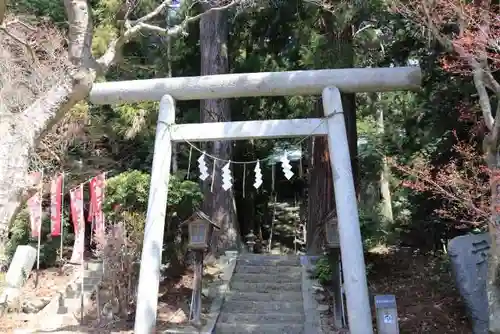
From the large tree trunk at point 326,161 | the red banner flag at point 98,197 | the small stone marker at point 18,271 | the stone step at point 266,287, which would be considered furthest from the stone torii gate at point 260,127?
the small stone marker at point 18,271

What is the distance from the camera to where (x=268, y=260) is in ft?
35.4

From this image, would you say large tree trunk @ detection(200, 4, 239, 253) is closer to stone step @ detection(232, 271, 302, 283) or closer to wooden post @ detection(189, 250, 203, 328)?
stone step @ detection(232, 271, 302, 283)

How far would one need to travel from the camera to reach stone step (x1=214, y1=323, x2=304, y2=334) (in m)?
7.97

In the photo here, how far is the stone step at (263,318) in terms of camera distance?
832 centimetres

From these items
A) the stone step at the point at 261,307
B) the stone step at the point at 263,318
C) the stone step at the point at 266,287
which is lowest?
the stone step at the point at 263,318

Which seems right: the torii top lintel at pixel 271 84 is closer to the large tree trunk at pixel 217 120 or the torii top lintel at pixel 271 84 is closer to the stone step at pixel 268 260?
the large tree trunk at pixel 217 120

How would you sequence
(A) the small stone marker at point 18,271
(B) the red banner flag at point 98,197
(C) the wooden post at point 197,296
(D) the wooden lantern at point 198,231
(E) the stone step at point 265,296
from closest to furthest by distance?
1. (C) the wooden post at point 197,296
2. (D) the wooden lantern at point 198,231
3. (E) the stone step at point 265,296
4. (B) the red banner flag at point 98,197
5. (A) the small stone marker at point 18,271

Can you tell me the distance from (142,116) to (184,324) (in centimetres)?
551

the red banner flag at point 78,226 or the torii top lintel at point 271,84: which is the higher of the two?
the torii top lintel at point 271,84

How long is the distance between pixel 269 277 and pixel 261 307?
1251 millimetres

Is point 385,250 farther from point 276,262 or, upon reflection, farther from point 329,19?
point 329,19

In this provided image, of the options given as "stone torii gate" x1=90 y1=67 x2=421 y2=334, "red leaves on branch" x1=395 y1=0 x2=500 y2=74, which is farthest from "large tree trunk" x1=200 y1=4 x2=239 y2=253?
"red leaves on branch" x1=395 y1=0 x2=500 y2=74

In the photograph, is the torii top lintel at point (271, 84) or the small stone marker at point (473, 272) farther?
the torii top lintel at point (271, 84)

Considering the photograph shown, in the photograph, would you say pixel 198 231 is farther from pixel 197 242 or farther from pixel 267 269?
pixel 267 269
